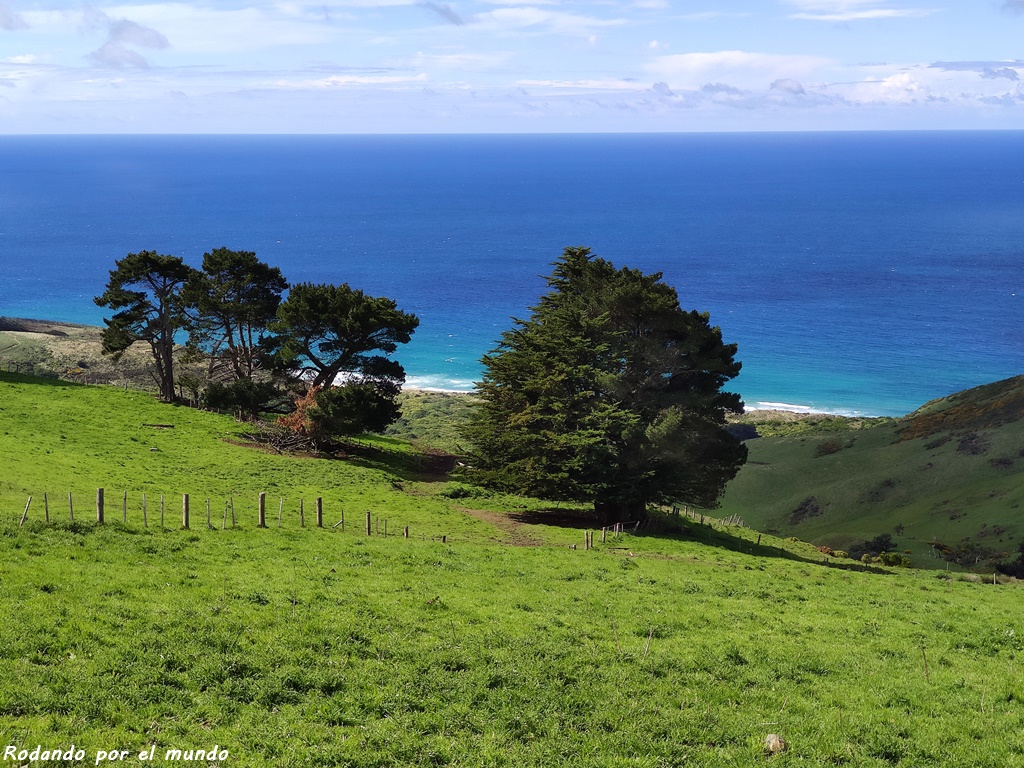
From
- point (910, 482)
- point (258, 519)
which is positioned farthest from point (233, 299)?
point (910, 482)

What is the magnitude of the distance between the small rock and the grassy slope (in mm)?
217

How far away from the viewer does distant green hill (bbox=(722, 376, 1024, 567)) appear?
165 ft

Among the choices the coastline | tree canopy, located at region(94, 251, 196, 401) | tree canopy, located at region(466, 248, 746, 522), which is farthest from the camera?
the coastline

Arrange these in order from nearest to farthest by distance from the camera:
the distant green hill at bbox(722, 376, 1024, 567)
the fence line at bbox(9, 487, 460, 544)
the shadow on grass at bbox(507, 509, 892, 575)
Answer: the fence line at bbox(9, 487, 460, 544) < the shadow on grass at bbox(507, 509, 892, 575) < the distant green hill at bbox(722, 376, 1024, 567)

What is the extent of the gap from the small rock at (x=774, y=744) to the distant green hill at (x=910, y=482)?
112 ft

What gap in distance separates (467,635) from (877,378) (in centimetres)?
11155

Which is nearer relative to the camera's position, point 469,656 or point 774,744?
point 774,744

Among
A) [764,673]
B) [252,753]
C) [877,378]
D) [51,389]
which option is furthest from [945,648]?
[877,378]

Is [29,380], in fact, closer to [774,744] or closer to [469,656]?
[469,656]

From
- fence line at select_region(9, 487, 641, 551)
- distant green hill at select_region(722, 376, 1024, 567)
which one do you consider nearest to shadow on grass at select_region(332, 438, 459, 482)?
fence line at select_region(9, 487, 641, 551)

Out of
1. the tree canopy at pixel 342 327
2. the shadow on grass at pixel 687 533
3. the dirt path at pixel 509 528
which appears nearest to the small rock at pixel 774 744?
the dirt path at pixel 509 528

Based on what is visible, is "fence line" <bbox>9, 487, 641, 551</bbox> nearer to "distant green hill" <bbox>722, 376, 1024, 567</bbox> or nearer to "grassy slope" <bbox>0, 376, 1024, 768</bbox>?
"grassy slope" <bbox>0, 376, 1024, 768</bbox>

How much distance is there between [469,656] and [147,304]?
49.8 m

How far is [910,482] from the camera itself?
61.0 metres
